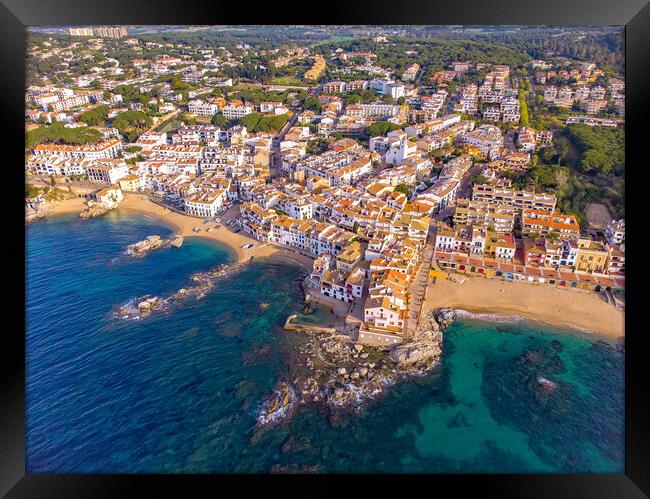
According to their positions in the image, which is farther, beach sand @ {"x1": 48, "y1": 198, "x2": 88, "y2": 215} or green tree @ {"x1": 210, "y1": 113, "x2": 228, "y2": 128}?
green tree @ {"x1": 210, "y1": 113, "x2": 228, "y2": 128}

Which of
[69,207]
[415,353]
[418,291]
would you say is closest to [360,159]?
[418,291]

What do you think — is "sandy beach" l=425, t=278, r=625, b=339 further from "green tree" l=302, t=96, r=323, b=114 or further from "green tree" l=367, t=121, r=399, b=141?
"green tree" l=302, t=96, r=323, b=114

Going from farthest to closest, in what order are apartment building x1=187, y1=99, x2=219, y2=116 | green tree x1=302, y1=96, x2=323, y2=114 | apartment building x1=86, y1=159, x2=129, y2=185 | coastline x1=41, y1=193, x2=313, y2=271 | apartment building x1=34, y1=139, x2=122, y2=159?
1. apartment building x1=187, y1=99, x2=219, y2=116
2. green tree x1=302, y1=96, x2=323, y2=114
3. apartment building x1=34, y1=139, x2=122, y2=159
4. apartment building x1=86, y1=159, x2=129, y2=185
5. coastline x1=41, y1=193, x2=313, y2=271

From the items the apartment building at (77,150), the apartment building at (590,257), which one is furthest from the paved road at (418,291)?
the apartment building at (77,150)

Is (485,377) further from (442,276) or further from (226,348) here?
(226,348)

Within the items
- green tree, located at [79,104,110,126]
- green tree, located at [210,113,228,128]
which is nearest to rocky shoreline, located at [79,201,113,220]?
green tree, located at [79,104,110,126]

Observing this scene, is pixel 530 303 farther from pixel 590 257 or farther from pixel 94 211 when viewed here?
pixel 94 211
